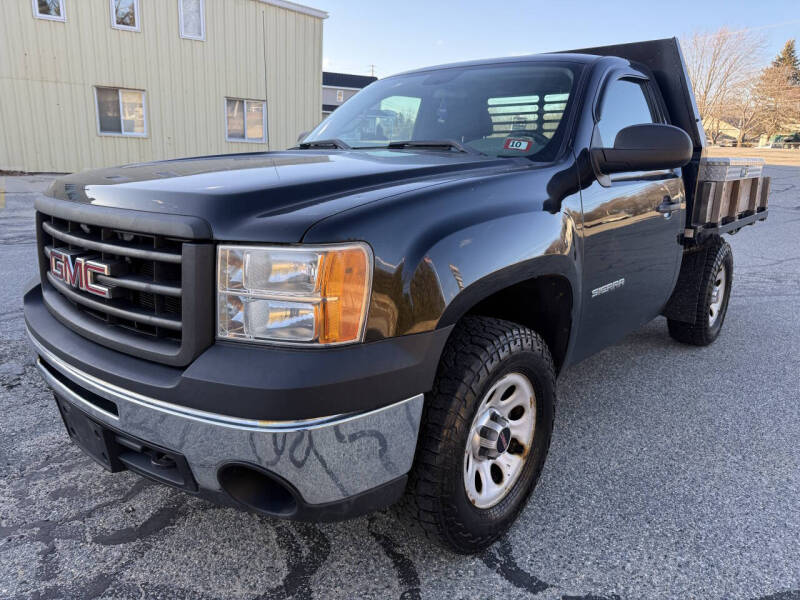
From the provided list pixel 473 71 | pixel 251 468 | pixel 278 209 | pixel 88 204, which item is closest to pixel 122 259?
pixel 88 204

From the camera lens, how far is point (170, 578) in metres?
1.94

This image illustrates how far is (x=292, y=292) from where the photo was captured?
1.56 metres

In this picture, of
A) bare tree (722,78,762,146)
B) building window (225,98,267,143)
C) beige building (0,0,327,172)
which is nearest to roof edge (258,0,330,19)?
beige building (0,0,327,172)

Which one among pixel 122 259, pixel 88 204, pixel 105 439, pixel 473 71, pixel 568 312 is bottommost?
pixel 105 439

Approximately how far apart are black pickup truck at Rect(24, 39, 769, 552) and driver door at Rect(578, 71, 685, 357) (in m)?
0.03

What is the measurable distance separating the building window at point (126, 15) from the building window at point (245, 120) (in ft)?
9.94

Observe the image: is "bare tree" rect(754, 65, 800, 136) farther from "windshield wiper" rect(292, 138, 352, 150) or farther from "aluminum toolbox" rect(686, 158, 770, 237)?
"windshield wiper" rect(292, 138, 352, 150)

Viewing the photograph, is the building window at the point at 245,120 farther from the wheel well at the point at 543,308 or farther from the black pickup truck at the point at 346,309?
the wheel well at the point at 543,308

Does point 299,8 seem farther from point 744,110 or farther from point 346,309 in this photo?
point 744,110

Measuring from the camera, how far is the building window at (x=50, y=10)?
1513 cm

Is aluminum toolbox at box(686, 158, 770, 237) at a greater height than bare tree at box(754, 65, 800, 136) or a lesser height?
lesser

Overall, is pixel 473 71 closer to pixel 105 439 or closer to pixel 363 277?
pixel 363 277

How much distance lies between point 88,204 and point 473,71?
2.03 m

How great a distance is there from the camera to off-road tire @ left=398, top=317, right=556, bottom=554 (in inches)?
70.9
